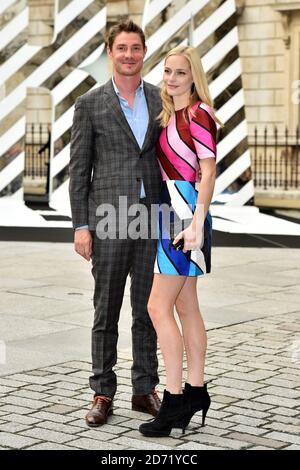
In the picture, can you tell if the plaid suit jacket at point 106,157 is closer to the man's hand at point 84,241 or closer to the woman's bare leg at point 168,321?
the man's hand at point 84,241

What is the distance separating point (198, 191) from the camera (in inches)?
199

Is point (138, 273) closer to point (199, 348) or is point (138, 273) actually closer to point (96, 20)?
point (199, 348)

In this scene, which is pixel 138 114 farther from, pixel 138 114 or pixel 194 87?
pixel 194 87

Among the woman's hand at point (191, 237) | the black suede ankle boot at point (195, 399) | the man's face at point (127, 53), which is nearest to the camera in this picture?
the woman's hand at point (191, 237)

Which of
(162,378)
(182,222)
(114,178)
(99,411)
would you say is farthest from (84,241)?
(162,378)

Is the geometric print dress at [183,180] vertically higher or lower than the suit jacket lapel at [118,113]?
lower

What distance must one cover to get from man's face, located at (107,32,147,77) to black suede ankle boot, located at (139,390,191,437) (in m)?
1.72

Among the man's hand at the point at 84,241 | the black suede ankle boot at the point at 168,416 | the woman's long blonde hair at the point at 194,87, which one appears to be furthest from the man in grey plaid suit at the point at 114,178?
the black suede ankle boot at the point at 168,416

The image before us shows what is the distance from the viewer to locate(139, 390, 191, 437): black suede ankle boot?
16.7 ft

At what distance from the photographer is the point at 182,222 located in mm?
5109

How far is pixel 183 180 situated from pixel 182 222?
21cm

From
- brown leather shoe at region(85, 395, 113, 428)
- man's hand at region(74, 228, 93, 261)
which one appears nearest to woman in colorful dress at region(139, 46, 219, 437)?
brown leather shoe at region(85, 395, 113, 428)

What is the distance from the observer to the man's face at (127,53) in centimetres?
537
